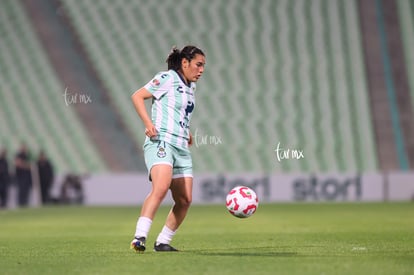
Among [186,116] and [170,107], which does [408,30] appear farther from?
[170,107]

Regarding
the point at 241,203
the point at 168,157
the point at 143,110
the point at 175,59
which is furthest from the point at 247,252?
the point at 175,59

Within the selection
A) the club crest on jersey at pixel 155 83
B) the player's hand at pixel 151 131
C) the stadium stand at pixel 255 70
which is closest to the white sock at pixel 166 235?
the player's hand at pixel 151 131

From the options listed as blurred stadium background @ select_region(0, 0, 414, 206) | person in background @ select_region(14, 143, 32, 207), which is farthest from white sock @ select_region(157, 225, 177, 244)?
blurred stadium background @ select_region(0, 0, 414, 206)

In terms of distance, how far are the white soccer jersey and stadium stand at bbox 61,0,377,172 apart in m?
17.5

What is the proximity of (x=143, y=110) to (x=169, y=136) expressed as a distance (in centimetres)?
34

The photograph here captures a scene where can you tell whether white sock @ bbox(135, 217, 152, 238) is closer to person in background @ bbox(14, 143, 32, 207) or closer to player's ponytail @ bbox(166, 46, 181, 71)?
player's ponytail @ bbox(166, 46, 181, 71)

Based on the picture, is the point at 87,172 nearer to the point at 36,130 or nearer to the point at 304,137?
the point at 36,130

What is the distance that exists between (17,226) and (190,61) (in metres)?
6.59

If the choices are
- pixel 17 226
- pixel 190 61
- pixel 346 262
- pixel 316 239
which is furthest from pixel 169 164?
pixel 17 226

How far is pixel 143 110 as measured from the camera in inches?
310

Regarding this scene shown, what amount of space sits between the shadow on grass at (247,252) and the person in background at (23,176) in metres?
15.5

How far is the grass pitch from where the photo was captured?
664 centimetres

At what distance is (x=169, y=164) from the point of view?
25.7 feet

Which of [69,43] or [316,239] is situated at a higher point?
[69,43]
